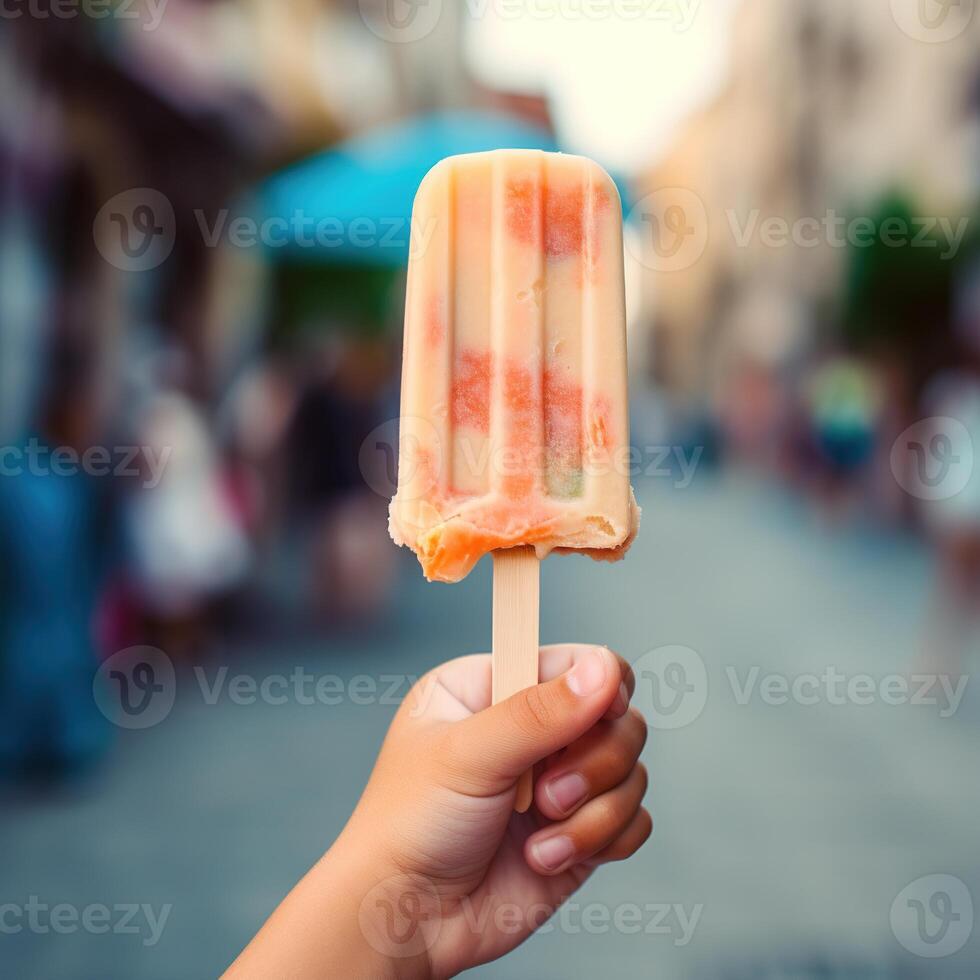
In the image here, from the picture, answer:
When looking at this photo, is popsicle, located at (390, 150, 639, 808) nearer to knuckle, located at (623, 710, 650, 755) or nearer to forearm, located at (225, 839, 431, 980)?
knuckle, located at (623, 710, 650, 755)

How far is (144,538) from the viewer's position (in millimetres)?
6422

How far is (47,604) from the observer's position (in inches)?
202

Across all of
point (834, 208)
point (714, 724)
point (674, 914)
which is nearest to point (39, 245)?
point (714, 724)

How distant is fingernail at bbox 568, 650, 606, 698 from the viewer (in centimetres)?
174

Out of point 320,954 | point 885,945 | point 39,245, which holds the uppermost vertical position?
point 39,245

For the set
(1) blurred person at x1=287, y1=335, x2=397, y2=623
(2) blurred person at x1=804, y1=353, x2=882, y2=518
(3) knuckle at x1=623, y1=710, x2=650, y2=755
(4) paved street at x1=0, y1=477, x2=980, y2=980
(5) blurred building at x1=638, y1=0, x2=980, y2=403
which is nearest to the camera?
(3) knuckle at x1=623, y1=710, x2=650, y2=755

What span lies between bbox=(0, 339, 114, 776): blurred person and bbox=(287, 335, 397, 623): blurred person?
8.91ft

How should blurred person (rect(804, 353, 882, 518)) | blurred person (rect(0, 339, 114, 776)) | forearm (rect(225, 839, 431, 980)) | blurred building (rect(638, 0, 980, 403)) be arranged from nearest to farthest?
forearm (rect(225, 839, 431, 980)), blurred person (rect(0, 339, 114, 776)), blurred person (rect(804, 353, 882, 518)), blurred building (rect(638, 0, 980, 403))

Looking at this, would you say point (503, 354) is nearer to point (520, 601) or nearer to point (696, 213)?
point (520, 601)

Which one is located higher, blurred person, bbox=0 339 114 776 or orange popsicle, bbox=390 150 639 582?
orange popsicle, bbox=390 150 639 582

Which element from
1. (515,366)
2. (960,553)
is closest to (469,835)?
(515,366)

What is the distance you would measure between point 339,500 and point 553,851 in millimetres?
6428

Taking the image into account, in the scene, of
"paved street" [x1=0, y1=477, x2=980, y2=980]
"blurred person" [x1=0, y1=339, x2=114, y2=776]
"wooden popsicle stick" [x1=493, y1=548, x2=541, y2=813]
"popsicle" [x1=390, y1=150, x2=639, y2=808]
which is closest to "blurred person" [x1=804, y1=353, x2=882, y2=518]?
"paved street" [x1=0, y1=477, x2=980, y2=980]

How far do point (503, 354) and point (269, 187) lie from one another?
24.5 ft
